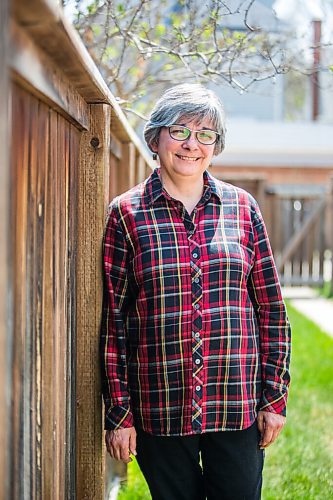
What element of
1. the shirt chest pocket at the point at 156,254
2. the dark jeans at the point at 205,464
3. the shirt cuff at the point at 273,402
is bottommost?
the dark jeans at the point at 205,464

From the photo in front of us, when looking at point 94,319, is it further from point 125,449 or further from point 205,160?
point 205,160

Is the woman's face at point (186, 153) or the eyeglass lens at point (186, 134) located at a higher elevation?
the eyeglass lens at point (186, 134)

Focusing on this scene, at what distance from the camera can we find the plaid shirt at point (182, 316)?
2908mm

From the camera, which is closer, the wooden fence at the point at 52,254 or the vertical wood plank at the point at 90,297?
the wooden fence at the point at 52,254

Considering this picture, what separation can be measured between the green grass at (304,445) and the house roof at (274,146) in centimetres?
1145

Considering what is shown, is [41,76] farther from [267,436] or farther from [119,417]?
[267,436]

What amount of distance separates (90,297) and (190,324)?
36 centimetres

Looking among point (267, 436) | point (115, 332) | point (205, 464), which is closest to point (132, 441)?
point (205, 464)

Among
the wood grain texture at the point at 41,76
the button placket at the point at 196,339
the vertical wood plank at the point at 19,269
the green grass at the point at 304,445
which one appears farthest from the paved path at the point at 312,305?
the vertical wood plank at the point at 19,269

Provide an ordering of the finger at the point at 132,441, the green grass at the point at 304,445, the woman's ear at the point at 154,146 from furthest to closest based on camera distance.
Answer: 1. the green grass at the point at 304,445
2. the woman's ear at the point at 154,146
3. the finger at the point at 132,441

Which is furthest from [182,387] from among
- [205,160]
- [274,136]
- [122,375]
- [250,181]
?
[274,136]

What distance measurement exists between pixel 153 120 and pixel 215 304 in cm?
70

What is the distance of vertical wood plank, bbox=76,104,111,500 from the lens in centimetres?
295

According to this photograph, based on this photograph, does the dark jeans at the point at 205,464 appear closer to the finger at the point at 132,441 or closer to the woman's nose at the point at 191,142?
the finger at the point at 132,441
